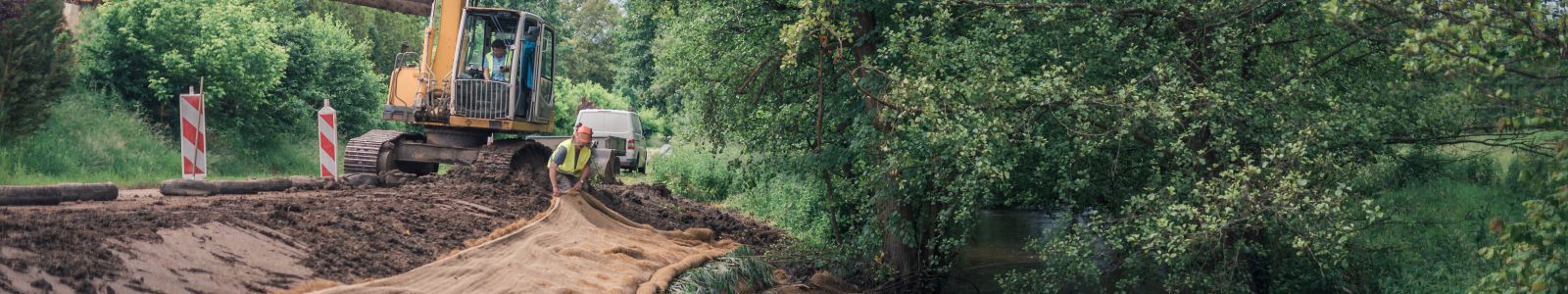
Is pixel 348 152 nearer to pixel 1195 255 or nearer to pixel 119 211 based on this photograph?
pixel 119 211

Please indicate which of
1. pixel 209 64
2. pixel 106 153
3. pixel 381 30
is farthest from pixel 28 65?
pixel 381 30

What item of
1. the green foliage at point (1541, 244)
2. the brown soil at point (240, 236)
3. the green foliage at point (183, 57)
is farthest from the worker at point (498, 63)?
the green foliage at point (1541, 244)

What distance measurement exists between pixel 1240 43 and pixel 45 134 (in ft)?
54.9

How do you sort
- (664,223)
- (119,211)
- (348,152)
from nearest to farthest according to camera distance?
(119,211), (664,223), (348,152)

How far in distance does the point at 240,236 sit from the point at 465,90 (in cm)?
792

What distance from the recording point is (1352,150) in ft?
32.4

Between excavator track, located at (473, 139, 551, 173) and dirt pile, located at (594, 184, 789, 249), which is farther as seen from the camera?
excavator track, located at (473, 139, 551, 173)

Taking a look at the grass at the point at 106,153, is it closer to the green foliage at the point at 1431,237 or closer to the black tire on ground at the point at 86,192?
the black tire on ground at the point at 86,192

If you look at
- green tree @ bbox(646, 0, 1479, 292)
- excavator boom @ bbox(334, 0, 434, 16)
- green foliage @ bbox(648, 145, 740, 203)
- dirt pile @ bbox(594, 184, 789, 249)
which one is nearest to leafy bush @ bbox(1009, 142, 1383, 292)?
green tree @ bbox(646, 0, 1479, 292)

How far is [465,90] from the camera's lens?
55.0 ft

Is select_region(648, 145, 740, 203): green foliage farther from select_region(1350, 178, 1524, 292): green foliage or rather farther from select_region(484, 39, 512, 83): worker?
select_region(1350, 178, 1524, 292): green foliage

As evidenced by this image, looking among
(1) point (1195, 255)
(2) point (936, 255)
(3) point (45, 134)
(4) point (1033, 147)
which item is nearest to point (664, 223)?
(2) point (936, 255)

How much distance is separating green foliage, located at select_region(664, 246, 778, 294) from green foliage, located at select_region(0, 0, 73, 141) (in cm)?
1157

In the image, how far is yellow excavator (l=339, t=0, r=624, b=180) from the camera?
16.7 metres
